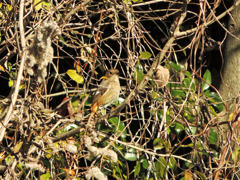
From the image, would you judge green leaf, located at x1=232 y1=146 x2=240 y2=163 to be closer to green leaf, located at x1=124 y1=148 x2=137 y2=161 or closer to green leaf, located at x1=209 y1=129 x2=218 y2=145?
green leaf, located at x1=209 y1=129 x2=218 y2=145

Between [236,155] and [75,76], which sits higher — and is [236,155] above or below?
below

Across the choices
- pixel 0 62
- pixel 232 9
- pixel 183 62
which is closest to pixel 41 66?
pixel 0 62

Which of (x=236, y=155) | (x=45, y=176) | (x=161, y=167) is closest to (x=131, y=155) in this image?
(x=161, y=167)

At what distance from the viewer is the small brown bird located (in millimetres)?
2965

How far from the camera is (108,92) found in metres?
Result: 2.97

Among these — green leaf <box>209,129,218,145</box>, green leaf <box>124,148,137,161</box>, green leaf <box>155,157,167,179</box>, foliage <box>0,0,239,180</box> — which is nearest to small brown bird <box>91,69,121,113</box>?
foliage <box>0,0,239,180</box>

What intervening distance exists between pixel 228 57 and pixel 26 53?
1998 millimetres

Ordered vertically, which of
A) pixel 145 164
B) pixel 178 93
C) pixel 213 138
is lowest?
pixel 145 164

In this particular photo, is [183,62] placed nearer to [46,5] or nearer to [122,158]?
[122,158]

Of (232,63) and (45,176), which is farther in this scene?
(232,63)

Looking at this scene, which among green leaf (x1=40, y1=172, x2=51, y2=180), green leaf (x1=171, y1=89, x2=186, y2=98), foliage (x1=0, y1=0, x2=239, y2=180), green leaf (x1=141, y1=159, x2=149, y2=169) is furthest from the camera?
green leaf (x1=171, y1=89, x2=186, y2=98)

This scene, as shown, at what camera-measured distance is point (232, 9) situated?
126 inches

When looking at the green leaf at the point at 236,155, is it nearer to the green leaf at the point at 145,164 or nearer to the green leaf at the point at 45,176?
the green leaf at the point at 145,164

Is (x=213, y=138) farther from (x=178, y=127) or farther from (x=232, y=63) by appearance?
(x=232, y=63)
